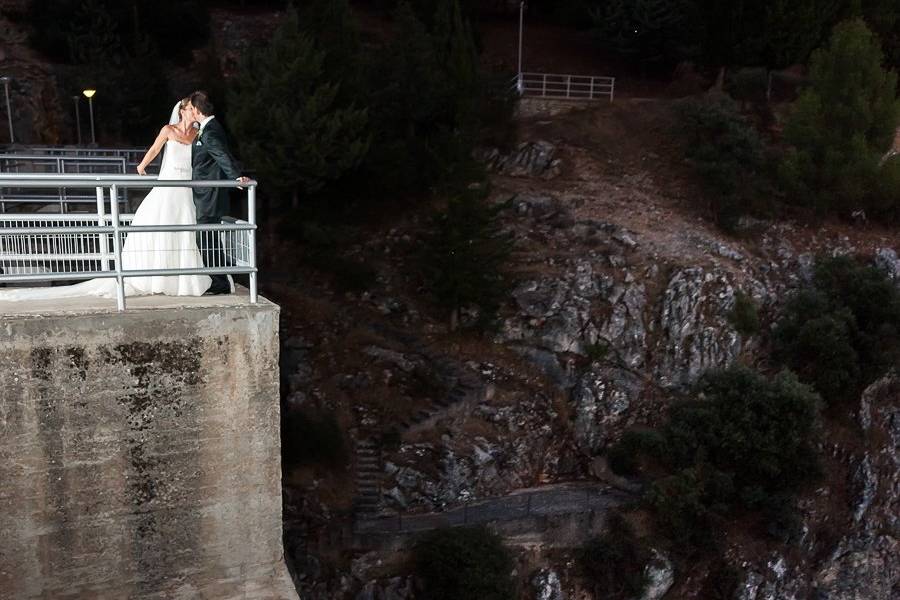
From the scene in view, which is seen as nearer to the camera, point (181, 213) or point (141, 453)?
point (141, 453)

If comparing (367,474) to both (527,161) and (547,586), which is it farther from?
(527,161)

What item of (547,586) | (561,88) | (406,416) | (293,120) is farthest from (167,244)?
(561,88)

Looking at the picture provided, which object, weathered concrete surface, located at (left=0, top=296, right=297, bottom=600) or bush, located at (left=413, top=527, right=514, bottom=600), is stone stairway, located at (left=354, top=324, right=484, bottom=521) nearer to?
bush, located at (left=413, top=527, right=514, bottom=600)

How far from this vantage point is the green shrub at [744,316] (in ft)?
72.4

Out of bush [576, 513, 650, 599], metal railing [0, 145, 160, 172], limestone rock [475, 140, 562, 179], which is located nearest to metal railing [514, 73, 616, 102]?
limestone rock [475, 140, 562, 179]

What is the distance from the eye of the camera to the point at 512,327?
22141 mm

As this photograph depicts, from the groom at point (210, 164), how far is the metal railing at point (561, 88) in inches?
1009

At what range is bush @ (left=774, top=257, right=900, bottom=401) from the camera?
69.3 feet

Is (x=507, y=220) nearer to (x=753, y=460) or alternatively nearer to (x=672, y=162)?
(x=672, y=162)

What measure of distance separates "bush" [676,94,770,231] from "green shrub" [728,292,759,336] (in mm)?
3998

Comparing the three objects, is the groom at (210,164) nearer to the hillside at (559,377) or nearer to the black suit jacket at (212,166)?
the black suit jacket at (212,166)

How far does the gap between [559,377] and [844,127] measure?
14.2 metres

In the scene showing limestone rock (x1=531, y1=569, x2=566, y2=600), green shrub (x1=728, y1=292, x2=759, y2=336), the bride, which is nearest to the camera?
the bride

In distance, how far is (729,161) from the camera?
84.1 ft
